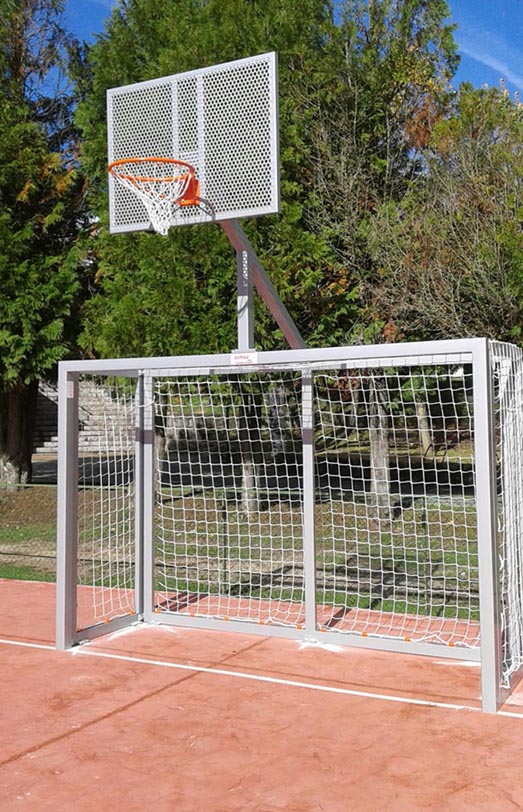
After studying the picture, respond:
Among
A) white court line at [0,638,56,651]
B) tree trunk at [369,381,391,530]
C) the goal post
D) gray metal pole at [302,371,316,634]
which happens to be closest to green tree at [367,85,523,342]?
tree trunk at [369,381,391,530]

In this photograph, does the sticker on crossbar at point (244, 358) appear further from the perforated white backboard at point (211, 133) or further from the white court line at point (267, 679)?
the white court line at point (267, 679)

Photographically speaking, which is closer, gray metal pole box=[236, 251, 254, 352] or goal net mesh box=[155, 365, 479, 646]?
gray metal pole box=[236, 251, 254, 352]

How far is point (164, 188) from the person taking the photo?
278 inches

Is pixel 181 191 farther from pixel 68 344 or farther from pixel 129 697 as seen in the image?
pixel 68 344

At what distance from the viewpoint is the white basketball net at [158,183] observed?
6.96 metres

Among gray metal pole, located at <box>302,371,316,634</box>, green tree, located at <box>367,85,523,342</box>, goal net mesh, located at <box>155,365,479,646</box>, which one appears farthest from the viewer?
green tree, located at <box>367,85,523,342</box>

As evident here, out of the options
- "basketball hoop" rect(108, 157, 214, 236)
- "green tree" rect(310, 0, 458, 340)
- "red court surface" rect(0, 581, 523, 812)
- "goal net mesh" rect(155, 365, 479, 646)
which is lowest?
"red court surface" rect(0, 581, 523, 812)

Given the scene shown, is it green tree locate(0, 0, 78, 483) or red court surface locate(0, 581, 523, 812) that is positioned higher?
green tree locate(0, 0, 78, 483)

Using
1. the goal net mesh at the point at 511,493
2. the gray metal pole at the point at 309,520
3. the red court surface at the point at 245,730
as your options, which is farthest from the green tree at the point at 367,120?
the red court surface at the point at 245,730

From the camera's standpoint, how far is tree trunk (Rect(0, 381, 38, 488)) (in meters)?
17.9

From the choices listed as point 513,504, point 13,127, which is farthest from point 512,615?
point 13,127

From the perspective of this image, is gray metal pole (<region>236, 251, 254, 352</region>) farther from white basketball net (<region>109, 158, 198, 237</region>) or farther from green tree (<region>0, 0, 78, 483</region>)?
green tree (<region>0, 0, 78, 483</region>)

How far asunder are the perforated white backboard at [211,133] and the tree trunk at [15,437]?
36.2ft

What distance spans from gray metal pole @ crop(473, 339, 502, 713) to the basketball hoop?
2.62 m
